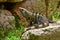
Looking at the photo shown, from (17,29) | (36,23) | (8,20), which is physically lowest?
(17,29)

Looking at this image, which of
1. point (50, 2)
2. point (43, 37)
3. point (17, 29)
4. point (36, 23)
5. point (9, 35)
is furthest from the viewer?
point (50, 2)

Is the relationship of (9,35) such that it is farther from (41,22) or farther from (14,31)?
(41,22)

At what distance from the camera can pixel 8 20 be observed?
22.6ft

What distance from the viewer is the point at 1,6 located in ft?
26.0

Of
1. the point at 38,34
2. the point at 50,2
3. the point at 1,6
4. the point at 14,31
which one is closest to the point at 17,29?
the point at 14,31

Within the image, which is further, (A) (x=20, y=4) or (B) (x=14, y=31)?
(A) (x=20, y=4)

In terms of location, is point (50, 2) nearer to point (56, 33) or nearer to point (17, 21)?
point (17, 21)

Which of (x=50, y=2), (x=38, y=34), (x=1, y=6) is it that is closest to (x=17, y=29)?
(x=1, y=6)

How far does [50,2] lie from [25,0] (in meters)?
1.20

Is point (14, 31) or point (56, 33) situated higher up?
point (56, 33)

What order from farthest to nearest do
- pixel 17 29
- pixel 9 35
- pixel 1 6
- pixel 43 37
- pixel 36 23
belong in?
pixel 1 6 < pixel 17 29 < pixel 9 35 < pixel 36 23 < pixel 43 37

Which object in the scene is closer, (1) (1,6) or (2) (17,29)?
(2) (17,29)

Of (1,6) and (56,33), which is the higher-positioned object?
(56,33)

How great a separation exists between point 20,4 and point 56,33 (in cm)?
590
